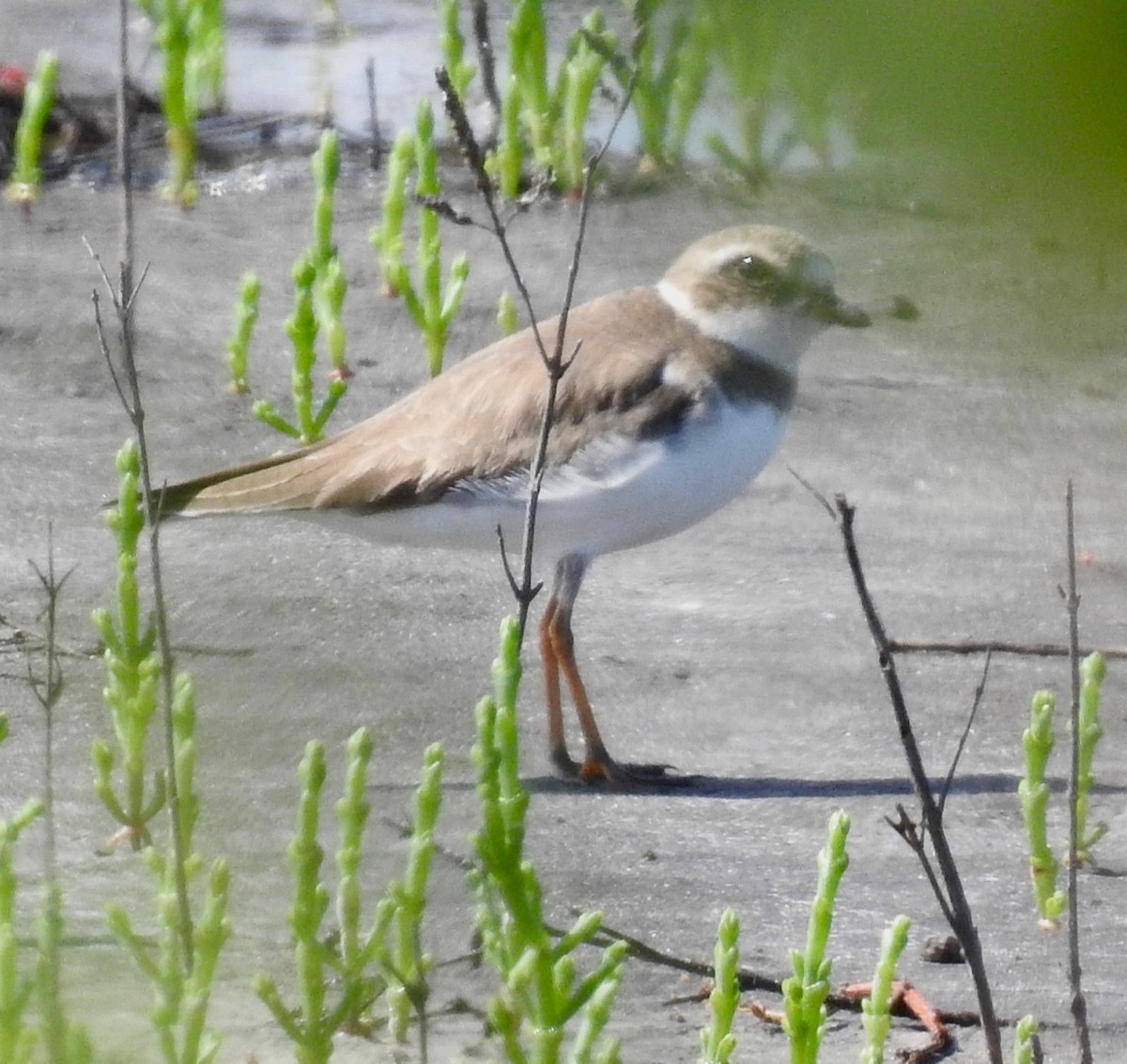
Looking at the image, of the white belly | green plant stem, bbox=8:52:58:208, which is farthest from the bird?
green plant stem, bbox=8:52:58:208

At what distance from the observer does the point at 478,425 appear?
4.20 meters

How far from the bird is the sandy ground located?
25cm

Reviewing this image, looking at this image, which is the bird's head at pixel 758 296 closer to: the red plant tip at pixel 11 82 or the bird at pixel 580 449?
the bird at pixel 580 449

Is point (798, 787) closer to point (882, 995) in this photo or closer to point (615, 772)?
point (615, 772)

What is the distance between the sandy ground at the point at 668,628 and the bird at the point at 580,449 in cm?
25

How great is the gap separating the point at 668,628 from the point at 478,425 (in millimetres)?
792

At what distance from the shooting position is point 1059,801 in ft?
A: 12.5

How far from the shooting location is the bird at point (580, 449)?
4.09 metres

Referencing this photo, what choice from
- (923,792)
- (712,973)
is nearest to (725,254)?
(712,973)

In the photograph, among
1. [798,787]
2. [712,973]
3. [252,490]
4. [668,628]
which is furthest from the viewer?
[668,628]

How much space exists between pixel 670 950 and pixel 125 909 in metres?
0.87

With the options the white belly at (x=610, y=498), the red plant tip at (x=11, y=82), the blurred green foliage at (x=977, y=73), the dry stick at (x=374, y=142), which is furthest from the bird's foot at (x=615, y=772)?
the red plant tip at (x=11, y=82)

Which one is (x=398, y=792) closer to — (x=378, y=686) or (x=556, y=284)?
(x=378, y=686)

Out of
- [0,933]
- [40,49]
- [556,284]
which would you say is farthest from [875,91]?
[40,49]
